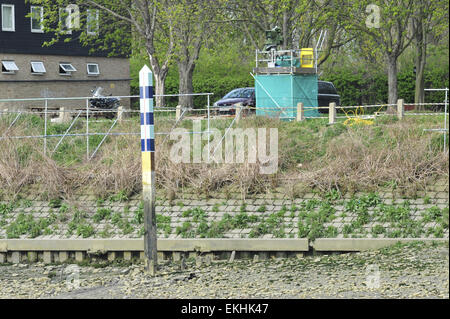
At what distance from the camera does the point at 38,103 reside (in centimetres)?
3797

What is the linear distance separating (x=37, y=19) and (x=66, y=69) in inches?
153

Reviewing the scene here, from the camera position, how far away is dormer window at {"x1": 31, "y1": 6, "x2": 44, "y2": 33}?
37719mm

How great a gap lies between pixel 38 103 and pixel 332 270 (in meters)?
25.6

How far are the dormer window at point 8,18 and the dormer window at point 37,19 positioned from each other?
0.96m

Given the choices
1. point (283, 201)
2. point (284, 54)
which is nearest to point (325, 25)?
point (284, 54)

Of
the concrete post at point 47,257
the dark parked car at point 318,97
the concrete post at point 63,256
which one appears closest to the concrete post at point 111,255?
the concrete post at point 63,256

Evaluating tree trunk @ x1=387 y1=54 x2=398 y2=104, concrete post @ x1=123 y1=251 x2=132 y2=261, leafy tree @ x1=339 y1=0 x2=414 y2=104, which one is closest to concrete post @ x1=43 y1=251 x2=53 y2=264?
concrete post @ x1=123 y1=251 x2=132 y2=261

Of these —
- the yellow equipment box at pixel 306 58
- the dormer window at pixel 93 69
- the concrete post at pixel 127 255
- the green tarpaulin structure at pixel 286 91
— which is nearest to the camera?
the concrete post at pixel 127 255

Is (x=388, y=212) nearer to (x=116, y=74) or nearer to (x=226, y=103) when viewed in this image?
(x=226, y=103)

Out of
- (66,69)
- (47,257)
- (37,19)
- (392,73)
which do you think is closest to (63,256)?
(47,257)

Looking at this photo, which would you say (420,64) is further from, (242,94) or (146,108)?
(146,108)

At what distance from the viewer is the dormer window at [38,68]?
40.3m

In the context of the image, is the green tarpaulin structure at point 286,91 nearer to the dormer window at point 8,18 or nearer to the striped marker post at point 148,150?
the striped marker post at point 148,150

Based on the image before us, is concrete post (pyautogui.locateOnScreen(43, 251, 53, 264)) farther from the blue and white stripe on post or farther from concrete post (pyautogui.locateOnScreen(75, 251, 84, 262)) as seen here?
the blue and white stripe on post
